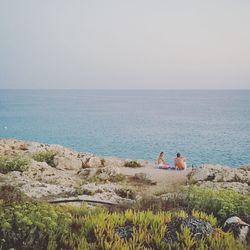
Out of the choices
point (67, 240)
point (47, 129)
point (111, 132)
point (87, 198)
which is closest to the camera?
point (67, 240)

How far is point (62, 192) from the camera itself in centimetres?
1426

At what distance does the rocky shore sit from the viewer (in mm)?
14423

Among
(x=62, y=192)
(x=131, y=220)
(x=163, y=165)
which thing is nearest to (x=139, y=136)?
(x=163, y=165)

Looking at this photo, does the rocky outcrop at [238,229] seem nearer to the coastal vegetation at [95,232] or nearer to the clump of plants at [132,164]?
the coastal vegetation at [95,232]

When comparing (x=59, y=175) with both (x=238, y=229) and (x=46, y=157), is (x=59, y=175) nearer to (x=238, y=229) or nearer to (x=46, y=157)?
(x=46, y=157)

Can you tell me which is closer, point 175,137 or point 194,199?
point 194,199

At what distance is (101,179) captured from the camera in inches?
791

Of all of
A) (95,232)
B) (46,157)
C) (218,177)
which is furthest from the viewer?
(46,157)

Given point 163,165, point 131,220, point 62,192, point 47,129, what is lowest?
point 47,129

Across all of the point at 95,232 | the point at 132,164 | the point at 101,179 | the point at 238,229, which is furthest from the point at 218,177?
the point at 95,232

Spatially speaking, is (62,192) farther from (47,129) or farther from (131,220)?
(47,129)

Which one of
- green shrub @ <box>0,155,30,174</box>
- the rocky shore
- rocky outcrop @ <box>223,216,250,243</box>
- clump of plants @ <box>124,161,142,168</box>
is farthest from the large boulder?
rocky outcrop @ <box>223,216,250,243</box>

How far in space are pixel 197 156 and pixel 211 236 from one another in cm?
4443

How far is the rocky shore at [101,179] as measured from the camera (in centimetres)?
1442
